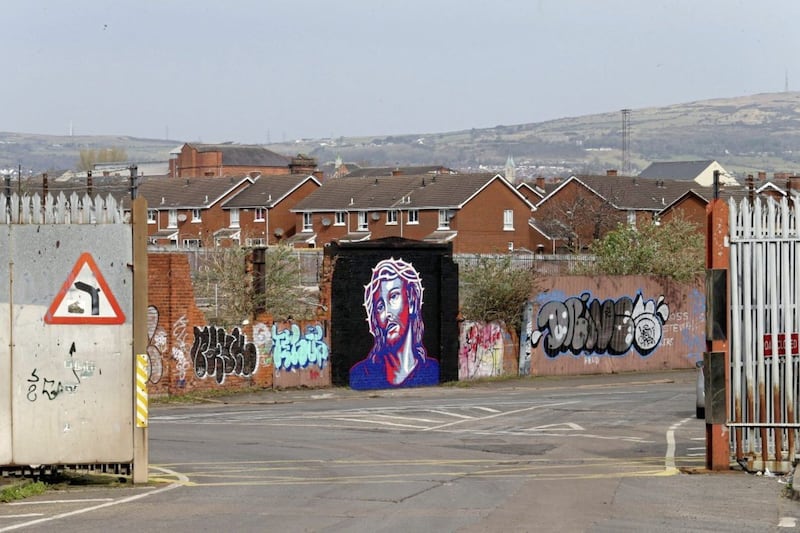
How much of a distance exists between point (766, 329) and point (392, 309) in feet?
74.7

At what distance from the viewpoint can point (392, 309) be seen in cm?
3647

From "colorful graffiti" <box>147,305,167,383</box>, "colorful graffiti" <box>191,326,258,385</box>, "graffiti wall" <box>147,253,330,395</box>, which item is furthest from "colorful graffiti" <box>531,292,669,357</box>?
"colorful graffiti" <box>147,305,167,383</box>

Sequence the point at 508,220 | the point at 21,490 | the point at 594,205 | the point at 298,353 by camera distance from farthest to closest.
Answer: the point at 594,205, the point at 508,220, the point at 298,353, the point at 21,490

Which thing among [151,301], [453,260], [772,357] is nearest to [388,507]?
[772,357]

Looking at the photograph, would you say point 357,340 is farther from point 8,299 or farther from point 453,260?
point 8,299

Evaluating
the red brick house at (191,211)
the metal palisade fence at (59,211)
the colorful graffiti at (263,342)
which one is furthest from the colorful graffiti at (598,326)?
the red brick house at (191,211)

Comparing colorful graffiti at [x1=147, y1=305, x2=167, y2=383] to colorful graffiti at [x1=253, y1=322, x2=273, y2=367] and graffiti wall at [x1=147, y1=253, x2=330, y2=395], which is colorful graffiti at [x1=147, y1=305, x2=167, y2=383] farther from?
colorful graffiti at [x1=253, y1=322, x2=273, y2=367]

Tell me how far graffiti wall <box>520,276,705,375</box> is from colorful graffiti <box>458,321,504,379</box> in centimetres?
98

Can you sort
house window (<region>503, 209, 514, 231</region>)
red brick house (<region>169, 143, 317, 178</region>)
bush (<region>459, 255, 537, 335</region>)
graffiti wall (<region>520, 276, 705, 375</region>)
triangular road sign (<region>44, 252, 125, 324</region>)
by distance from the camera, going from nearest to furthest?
1. triangular road sign (<region>44, 252, 125, 324</region>)
2. bush (<region>459, 255, 537, 335</region>)
3. graffiti wall (<region>520, 276, 705, 375</region>)
4. house window (<region>503, 209, 514, 231</region>)
5. red brick house (<region>169, 143, 317, 178</region>)

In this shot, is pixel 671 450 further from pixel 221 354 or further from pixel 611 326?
pixel 611 326

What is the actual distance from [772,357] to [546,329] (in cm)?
2644

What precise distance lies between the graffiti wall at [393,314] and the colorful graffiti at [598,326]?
3.96 metres

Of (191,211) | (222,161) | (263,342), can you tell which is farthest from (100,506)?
(222,161)

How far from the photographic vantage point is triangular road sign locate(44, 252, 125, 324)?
1387cm
